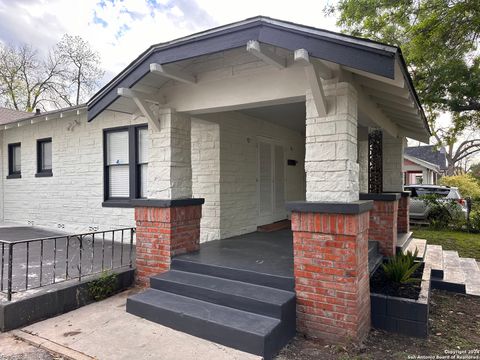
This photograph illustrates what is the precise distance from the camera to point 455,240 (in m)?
9.33

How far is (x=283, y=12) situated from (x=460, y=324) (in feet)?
34.4

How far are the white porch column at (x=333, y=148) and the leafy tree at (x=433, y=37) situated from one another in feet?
21.5

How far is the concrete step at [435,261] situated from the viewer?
5.31 m

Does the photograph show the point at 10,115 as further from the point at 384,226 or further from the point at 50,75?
the point at 384,226

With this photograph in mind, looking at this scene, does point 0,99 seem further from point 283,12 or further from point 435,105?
point 435,105

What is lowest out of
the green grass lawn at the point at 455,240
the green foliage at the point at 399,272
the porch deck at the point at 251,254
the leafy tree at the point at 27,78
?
the green grass lawn at the point at 455,240

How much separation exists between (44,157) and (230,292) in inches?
285

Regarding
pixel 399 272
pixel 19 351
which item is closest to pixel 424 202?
pixel 399 272

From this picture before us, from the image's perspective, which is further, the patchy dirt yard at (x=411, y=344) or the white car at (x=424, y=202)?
the white car at (x=424, y=202)

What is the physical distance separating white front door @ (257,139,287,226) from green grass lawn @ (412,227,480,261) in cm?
443

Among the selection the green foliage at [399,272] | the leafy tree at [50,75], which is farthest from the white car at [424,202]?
the leafy tree at [50,75]

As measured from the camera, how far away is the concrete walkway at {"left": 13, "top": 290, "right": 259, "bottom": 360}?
114 inches

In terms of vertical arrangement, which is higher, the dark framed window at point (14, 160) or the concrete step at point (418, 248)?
the dark framed window at point (14, 160)

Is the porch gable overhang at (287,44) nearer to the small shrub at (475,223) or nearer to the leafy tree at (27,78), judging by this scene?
the small shrub at (475,223)
